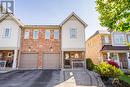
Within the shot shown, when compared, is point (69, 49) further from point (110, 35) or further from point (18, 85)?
point (18, 85)

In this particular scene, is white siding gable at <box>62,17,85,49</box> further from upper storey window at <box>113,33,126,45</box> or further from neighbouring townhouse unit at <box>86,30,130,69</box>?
upper storey window at <box>113,33,126,45</box>

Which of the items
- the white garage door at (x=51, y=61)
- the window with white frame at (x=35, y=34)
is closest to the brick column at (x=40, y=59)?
the white garage door at (x=51, y=61)

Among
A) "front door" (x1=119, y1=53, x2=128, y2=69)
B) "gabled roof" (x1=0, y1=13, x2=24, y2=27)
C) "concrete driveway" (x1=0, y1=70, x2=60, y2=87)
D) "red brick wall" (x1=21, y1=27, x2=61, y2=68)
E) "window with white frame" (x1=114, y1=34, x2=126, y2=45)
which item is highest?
"gabled roof" (x1=0, y1=13, x2=24, y2=27)

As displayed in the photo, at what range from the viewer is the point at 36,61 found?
24.2m

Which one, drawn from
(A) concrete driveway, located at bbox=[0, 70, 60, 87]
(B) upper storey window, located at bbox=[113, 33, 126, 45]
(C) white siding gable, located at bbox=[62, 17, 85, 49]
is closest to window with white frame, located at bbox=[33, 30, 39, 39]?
(C) white siding gable, located at bbox=[62, 17, 85, 49]

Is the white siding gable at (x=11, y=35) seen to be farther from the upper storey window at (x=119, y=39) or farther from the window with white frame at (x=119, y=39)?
the window with white frame at (x=119, y=39)

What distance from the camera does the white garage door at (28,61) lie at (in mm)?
24000

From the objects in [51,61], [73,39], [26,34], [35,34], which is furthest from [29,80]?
[26,34]

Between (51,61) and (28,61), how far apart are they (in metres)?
3.93

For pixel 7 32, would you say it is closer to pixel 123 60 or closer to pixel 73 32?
pixel 73 32

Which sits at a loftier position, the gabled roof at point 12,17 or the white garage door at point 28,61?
the gabled roof at point 12,17

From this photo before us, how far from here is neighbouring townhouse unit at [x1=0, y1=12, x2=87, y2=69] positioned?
23.3m

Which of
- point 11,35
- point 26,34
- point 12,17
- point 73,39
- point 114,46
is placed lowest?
point 114,46

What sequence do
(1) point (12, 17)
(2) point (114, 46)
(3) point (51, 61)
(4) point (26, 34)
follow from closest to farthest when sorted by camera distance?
(1) point (12, 17), (3) point (51, 61), (4) point (26, 34), (2) point (114, 46)
